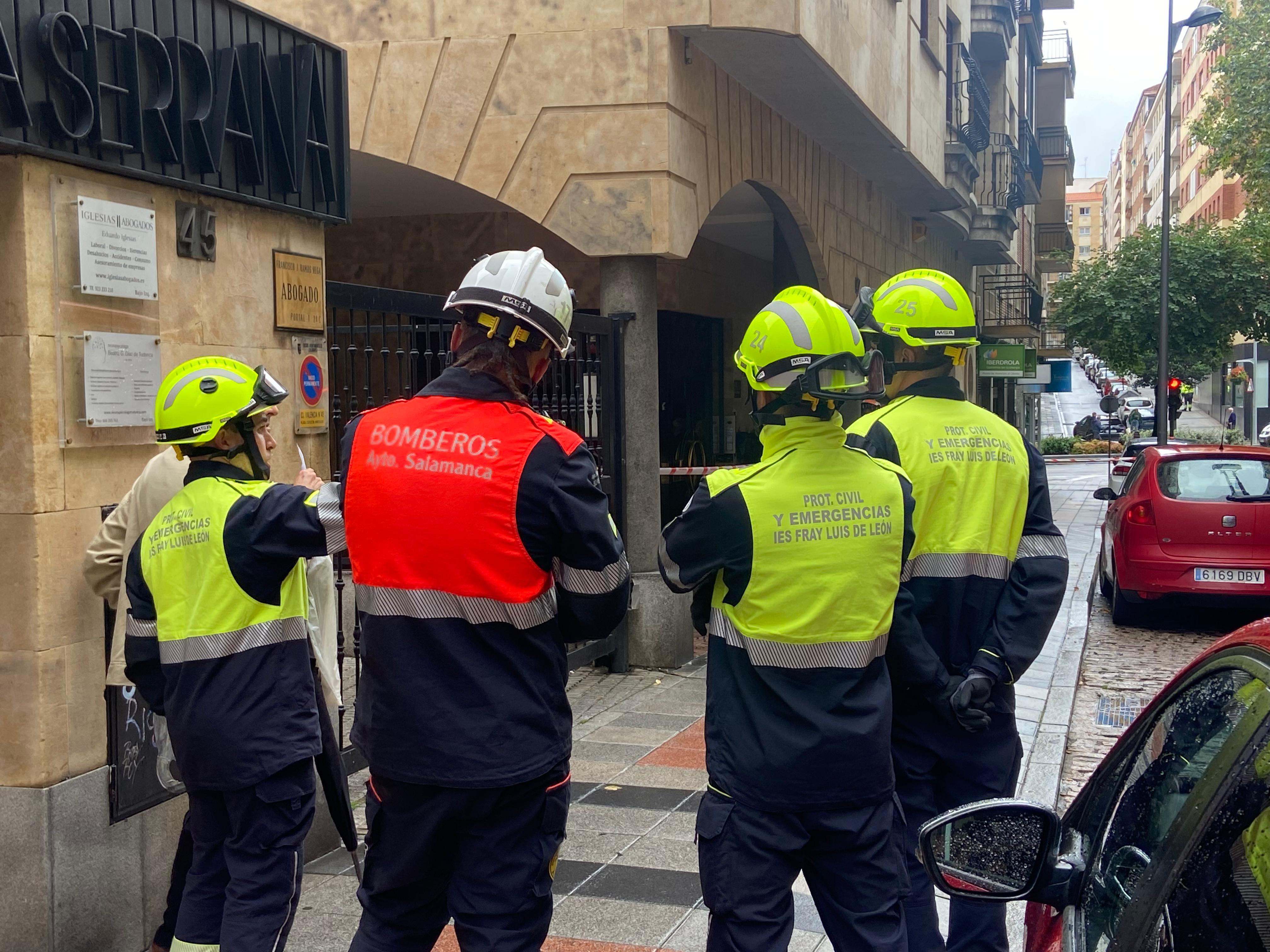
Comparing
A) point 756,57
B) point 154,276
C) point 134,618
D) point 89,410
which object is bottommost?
point 134,618

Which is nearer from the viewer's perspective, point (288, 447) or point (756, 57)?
point (288, 447)

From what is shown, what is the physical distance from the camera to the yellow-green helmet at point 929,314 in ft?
12.9

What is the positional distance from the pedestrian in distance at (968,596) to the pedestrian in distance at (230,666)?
5.35 feet

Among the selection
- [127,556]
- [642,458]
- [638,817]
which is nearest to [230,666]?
[127,556]

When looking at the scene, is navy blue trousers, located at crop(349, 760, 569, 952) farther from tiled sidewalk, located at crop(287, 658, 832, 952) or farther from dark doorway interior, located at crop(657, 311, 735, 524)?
dark doorway interior, located at crop(657, 311, 735, 524)

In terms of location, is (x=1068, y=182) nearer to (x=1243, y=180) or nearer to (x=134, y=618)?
(x=1243, y=180)

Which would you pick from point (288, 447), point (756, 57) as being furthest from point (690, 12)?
point (288, 447)

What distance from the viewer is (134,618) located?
143 inches

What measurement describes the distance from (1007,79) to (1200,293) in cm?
785

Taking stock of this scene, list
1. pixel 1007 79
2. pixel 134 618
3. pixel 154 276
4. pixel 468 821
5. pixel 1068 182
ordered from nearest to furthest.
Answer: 1. pixel 468 821
2. pixel 134 618
3. pixel 154 276
4. pixel 1007 79
5. pixel 1068 182

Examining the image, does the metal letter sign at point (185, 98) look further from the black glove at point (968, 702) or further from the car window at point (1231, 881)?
the car window at point (1231, 881)

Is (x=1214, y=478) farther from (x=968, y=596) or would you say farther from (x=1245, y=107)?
(x=1245, y=107)

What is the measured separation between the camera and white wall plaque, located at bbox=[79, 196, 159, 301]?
14.4 feet

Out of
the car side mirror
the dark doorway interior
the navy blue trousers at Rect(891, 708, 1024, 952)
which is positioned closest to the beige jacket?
the navy blue trousers at Rect(891, 708, 1024, 952)
